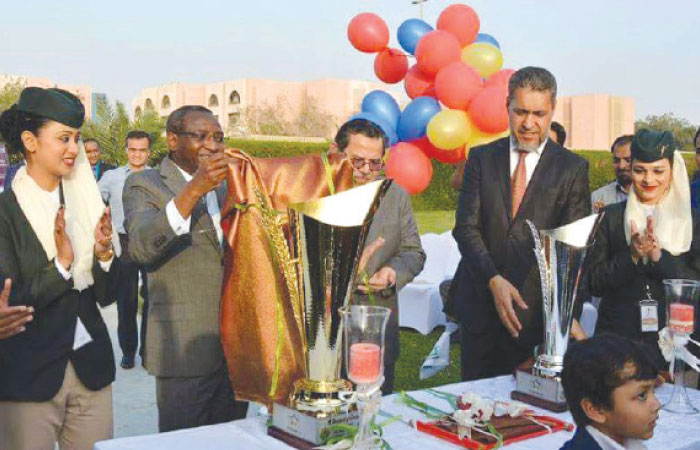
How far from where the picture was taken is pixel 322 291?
1.99 meters

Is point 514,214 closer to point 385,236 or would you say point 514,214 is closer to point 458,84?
point 385,236

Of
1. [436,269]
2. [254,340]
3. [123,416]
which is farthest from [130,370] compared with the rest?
[254,340]

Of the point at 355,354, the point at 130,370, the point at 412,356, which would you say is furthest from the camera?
the point at 412,356

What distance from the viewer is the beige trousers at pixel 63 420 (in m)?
2.34

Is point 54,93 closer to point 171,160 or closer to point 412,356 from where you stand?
point 171,160

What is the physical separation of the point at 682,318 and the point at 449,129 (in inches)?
222

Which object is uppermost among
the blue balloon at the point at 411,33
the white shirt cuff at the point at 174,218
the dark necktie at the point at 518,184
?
the blue balloon at the point at 411,33

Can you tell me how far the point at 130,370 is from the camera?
5.64 metres

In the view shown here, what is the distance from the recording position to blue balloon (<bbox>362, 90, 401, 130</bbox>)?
892cm

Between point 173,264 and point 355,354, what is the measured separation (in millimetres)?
1045

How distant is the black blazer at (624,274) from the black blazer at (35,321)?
1.92 meters

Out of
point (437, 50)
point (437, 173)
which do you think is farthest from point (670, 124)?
point (437, 50)

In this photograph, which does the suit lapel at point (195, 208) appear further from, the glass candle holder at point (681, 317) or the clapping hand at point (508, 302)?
the glass candle holder at point (681, 317)

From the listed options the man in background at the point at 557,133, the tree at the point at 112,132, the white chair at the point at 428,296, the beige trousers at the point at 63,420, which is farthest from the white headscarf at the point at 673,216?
the tree at the point at 112,132
